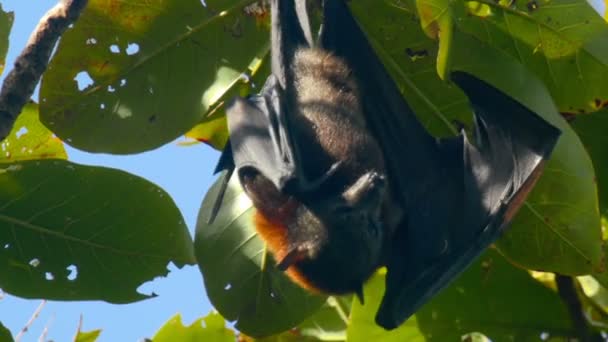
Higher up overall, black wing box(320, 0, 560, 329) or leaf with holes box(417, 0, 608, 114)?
leaf with holes box(417, 0, 608, 114)

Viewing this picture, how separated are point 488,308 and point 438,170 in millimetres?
675

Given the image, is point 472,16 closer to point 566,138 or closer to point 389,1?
point 389,1

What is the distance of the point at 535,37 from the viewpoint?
12.2 feet

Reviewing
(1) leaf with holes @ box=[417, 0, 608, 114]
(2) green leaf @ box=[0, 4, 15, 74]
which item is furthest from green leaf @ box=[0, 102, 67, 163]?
(1) leaf with holes @ box=[417, 0, 608, 114]

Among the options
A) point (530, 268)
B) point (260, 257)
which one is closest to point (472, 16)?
point (530, 268)

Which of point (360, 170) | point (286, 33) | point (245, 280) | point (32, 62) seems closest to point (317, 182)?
point (360, 170)

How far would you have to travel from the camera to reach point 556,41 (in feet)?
12.1

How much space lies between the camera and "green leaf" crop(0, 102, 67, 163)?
4.00 metres

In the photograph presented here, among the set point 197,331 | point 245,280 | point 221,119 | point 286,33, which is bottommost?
point 197,331

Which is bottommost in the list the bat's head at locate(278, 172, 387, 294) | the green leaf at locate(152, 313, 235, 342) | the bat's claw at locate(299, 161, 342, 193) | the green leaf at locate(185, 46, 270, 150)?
the green leaf at locate(152, 313, 235, 342)

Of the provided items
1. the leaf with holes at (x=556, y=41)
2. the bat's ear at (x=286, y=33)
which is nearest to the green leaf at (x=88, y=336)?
the bat's ear at (x=286, y=33)

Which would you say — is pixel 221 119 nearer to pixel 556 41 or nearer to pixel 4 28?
pixel 4 28

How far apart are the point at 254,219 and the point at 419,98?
909 mm

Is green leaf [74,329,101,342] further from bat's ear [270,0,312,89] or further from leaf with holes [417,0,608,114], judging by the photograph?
leaf with holes [417,0,608,114]
